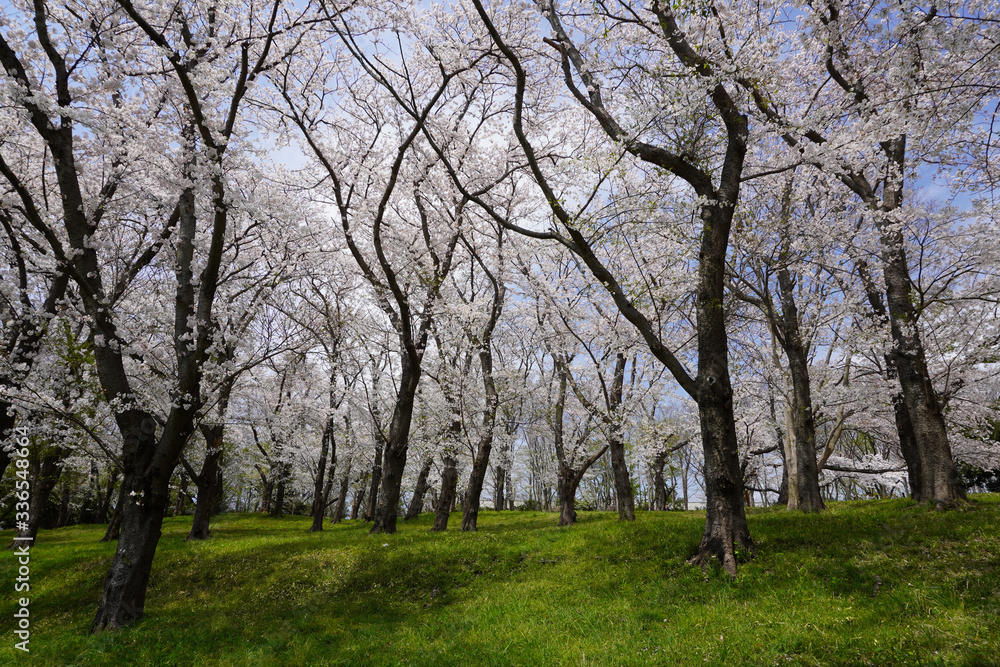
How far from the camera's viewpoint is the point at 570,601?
24.8ft

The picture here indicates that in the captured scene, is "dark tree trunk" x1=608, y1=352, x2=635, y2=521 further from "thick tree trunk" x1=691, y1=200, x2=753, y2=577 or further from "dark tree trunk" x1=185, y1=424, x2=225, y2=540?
"dark tree trunk" x1=185, y1=424, x2=225, y2=540

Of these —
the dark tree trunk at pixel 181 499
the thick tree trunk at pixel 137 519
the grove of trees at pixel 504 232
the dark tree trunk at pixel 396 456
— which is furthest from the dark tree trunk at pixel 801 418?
the dark tree trunk at pixel 181 499

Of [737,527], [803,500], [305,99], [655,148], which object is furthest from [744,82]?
[803,500]

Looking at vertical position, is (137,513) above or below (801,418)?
below

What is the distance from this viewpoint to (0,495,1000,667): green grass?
4938 millimetres

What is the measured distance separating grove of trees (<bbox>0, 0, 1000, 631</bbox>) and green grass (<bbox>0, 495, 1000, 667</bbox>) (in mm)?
1112

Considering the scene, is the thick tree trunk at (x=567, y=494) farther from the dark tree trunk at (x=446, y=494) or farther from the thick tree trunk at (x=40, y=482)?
the thick tree trunk at (x=40, y=482)

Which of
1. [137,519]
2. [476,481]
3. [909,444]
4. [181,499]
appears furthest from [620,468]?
[181,499]

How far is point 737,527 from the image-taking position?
7.53m

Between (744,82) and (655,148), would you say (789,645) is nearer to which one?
(655,148)

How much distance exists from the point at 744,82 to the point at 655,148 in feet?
5.56

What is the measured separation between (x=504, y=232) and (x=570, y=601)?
13.7 meters

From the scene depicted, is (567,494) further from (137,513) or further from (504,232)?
(137,513)

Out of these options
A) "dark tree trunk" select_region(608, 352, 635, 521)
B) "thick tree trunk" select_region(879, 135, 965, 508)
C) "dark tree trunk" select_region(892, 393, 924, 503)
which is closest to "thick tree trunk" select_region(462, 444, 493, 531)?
"dark tree trunk" select_region(608, 352, 635, 521)
